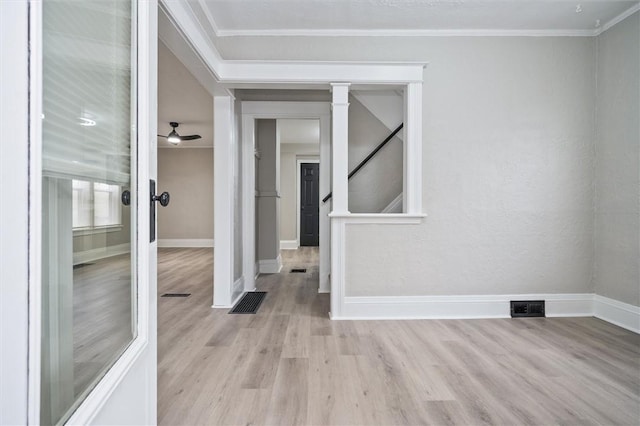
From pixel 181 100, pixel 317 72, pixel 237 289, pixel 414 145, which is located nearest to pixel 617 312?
pixel 414 145

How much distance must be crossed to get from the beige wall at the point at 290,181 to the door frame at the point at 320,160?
3.85 m

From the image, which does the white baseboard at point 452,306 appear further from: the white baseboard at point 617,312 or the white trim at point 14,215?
the white trim at point 14,215

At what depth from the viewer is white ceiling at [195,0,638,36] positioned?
7.80ft

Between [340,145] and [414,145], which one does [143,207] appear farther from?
[414,145]

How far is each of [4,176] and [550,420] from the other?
6.34ft

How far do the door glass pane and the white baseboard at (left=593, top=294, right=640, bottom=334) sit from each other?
10.4 ft

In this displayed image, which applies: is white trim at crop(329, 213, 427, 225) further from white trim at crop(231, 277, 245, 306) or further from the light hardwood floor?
white trim at crop(231, 277, 245, 306)

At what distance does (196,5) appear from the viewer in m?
2.17

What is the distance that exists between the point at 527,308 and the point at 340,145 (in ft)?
6.59

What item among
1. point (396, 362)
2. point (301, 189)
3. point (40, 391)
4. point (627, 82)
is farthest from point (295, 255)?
point (40, 391)

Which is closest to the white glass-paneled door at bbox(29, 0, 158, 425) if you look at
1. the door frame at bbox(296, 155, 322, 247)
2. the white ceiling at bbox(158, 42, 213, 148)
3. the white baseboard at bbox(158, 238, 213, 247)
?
the white ceiling at bbox(158, 42, 213, 148)

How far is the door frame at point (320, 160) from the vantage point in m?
3.53

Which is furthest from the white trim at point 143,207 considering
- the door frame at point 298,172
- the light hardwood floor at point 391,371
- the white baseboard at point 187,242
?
the white baseboard at point 187,242

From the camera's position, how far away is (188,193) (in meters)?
7.71
